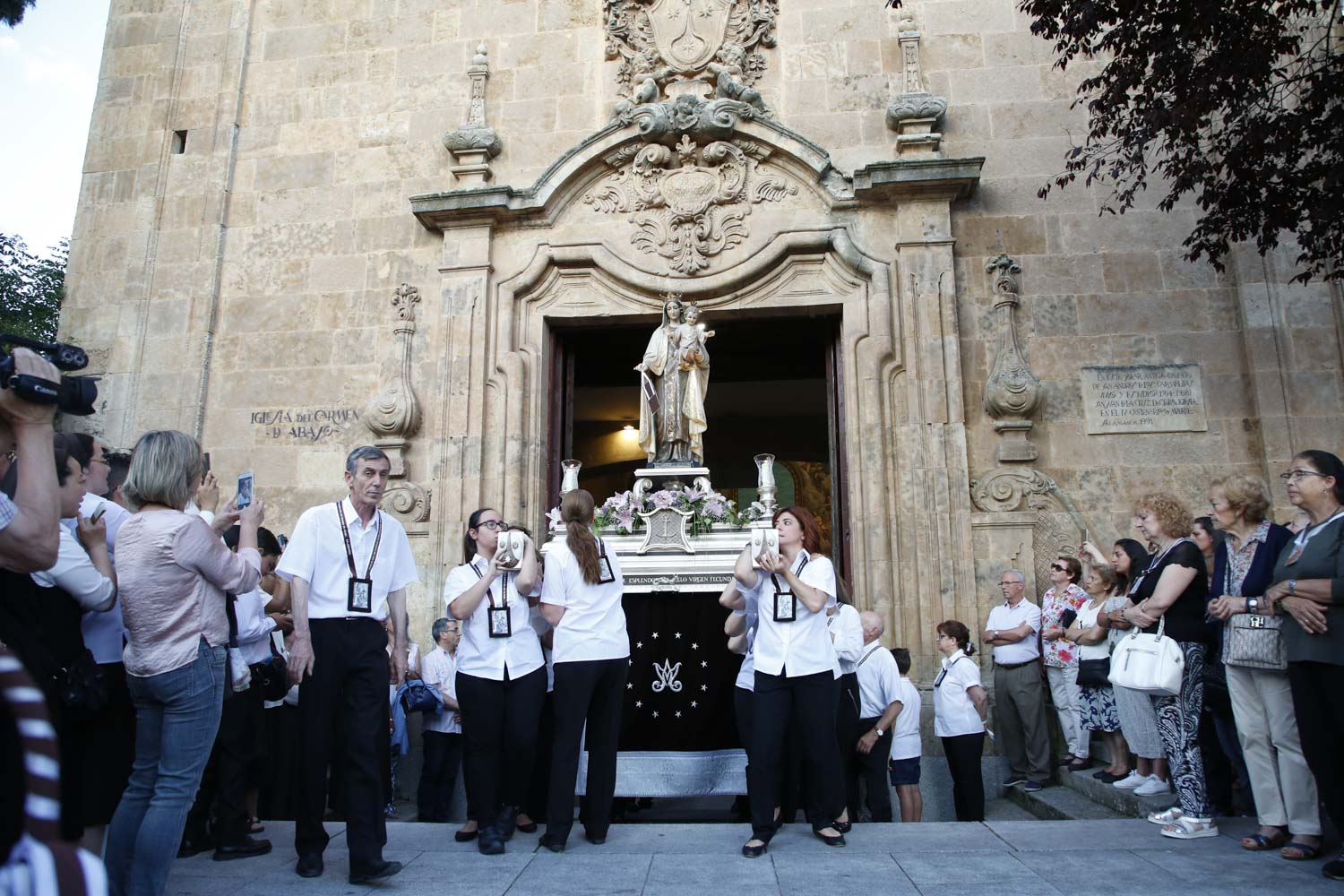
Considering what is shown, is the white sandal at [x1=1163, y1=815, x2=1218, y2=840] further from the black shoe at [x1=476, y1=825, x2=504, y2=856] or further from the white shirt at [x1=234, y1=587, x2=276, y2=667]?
the white shirt at [x1=234, y1=587, x2=276, y2=667]

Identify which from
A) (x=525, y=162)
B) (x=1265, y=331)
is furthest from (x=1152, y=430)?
(x=525, y=162)

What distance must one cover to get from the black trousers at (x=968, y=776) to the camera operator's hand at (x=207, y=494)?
4733 mm

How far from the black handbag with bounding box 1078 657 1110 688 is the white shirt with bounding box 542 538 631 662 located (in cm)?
358

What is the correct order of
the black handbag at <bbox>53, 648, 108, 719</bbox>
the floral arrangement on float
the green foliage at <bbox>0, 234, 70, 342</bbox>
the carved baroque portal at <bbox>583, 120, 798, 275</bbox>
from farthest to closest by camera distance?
the green foliage at <bbox>0, 234, 70, 342</bbox>, the carved baroque portal at <bbox>583, 120, 798, 275</bbox>, the floral arrangement on float, the black handbag at <bbox>53, 648, 108, 719</bbox>

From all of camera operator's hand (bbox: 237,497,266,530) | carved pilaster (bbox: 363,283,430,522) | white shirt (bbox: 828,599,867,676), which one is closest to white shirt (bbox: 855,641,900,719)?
white shirt (bbox: 828,599,867,676)

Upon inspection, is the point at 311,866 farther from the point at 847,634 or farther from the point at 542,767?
the point at 847,634

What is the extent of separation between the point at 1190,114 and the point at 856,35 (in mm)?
4194

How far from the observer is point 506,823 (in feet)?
15.5

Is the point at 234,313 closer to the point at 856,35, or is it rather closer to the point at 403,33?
the point at 403,33

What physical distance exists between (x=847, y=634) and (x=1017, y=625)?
275cm

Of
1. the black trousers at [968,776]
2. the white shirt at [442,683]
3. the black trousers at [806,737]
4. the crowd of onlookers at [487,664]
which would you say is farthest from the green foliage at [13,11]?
the black trousers at [968,776]

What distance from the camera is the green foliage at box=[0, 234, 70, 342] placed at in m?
19.1

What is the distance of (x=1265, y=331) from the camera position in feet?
29.0

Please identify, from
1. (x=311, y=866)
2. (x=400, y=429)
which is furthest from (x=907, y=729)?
(x=400, y=429)
